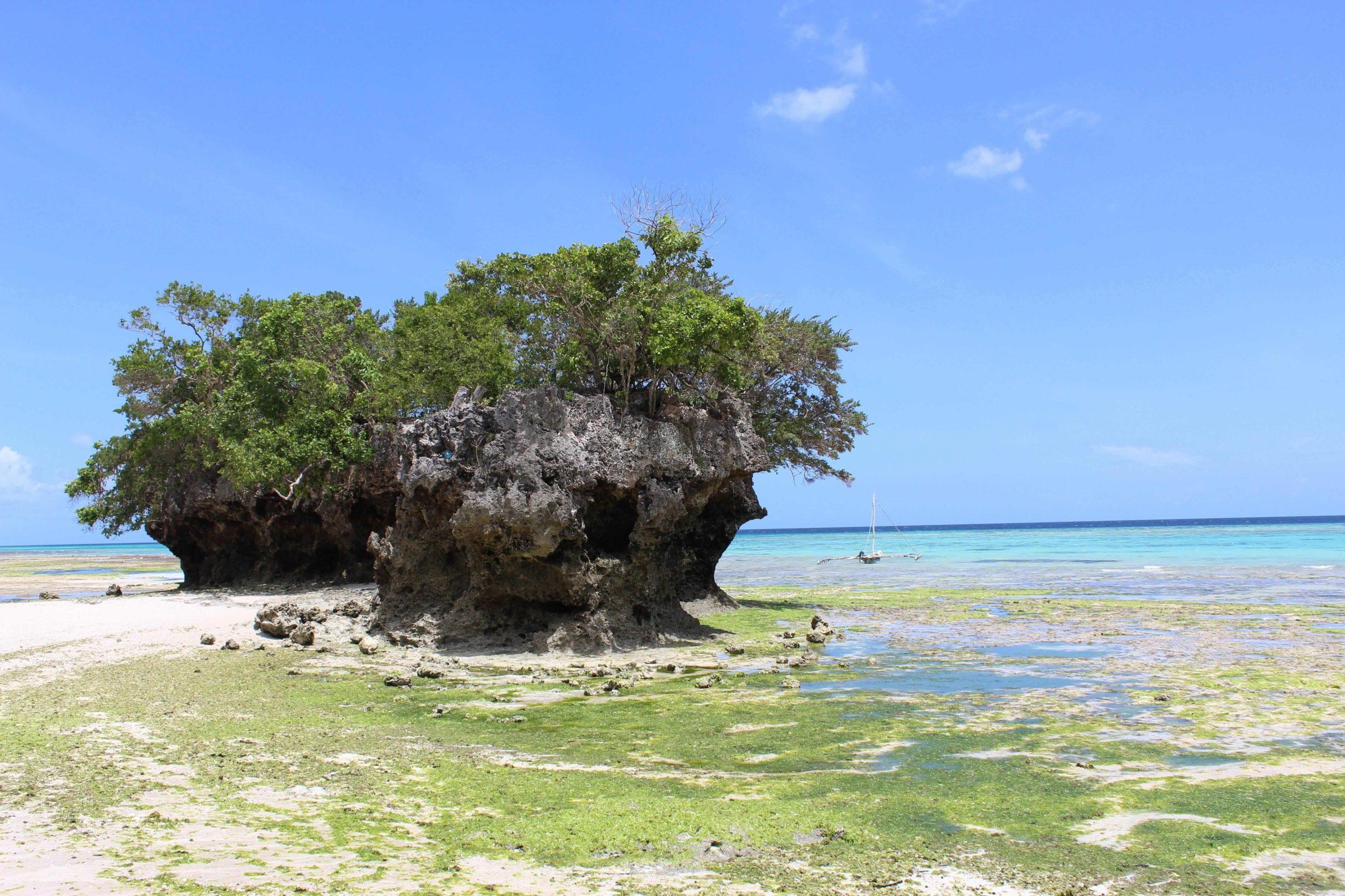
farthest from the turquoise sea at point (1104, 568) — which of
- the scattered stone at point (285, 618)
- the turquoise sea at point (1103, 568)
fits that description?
the scattered stone at point (285, 618)

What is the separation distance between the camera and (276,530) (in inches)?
1073

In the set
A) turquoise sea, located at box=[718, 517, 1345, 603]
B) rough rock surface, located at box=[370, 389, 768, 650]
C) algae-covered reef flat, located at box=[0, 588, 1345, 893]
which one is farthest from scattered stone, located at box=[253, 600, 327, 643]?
turquoise sea, located at box=[718, 517, 1345, 603]

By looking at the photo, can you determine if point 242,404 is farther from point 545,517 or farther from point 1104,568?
point 1104,568

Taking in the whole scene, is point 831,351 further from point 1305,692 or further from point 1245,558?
point 1245,558

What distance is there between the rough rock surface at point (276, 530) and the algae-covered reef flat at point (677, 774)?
9.26 m

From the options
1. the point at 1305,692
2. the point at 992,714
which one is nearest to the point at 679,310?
the point at 992,714

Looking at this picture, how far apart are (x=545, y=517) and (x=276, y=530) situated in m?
16.5

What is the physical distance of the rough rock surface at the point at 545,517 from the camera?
47.2 ft

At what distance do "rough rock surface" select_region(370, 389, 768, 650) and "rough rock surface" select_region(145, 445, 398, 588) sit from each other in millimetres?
6449

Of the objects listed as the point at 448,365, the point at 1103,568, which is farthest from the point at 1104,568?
the point at 448,365

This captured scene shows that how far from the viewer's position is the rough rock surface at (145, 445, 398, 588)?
76.5 feet

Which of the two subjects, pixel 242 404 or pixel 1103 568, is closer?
pixel 242 404

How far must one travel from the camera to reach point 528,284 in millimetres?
16359

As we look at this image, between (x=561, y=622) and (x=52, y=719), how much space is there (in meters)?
7.32
